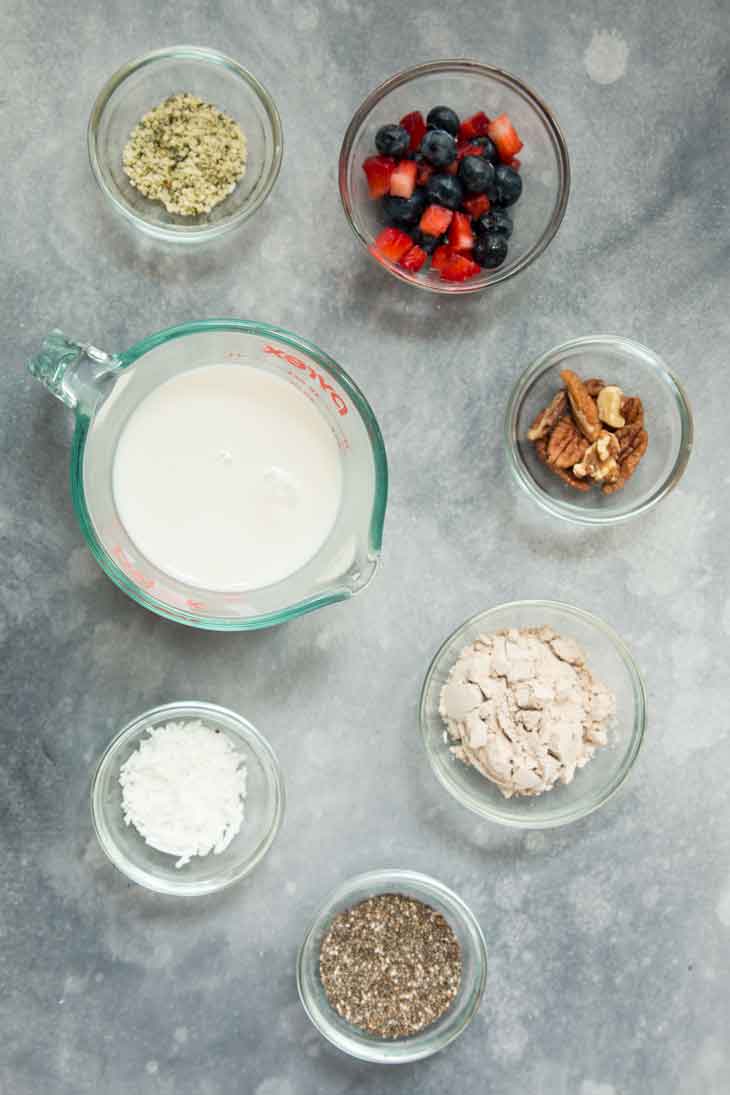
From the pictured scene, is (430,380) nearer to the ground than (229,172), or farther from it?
nearer to the ground

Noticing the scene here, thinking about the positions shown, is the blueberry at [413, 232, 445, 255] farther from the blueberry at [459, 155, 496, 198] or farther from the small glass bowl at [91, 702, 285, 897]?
the small glass bowl at [91, 702, 285, 897]

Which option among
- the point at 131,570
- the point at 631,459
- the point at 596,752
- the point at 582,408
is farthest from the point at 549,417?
the point at 131,570

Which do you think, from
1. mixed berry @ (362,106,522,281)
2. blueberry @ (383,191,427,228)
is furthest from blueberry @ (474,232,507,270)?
blueberry @ (383,191,427,228)

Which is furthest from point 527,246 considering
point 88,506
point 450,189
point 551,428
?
point 88,506

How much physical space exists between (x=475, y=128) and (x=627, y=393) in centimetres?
54

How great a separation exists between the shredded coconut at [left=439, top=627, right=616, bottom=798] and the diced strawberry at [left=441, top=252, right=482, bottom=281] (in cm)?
63

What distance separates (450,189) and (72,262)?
26.0 inches

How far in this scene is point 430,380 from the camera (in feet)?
5.79

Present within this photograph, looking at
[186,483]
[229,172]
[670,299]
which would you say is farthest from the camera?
[670,299]

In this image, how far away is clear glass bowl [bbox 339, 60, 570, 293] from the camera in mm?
1691

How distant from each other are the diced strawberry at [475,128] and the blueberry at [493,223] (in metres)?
0.15

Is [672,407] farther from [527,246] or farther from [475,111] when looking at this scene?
[475,111]

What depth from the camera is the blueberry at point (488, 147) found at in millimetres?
1678

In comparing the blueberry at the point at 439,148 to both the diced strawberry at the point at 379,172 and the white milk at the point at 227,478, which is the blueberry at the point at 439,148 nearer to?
the diced strawberry at the point at 379,172
